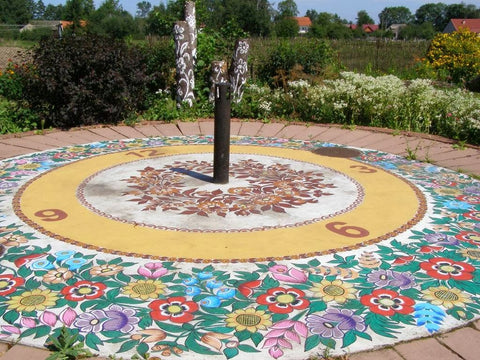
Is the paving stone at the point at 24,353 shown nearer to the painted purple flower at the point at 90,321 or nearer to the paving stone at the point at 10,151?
the painted purple flower at the point at 90,321

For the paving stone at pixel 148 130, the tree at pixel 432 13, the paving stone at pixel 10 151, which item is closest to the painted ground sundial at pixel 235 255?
the paving stone at pixel 10 151

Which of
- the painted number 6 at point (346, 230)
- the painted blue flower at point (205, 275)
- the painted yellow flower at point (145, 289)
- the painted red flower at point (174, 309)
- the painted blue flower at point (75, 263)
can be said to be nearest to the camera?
the painted red flower at point (174, 309)

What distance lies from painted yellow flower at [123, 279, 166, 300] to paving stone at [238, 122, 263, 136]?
16.4 feet

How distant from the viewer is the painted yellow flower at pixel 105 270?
132 inches

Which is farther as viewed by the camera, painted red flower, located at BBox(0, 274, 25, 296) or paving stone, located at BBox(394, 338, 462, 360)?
painted red flower, located at BBox(0, 274, 25, 296)

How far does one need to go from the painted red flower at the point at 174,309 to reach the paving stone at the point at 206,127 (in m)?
5.15

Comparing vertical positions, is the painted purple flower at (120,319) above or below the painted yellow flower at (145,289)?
below

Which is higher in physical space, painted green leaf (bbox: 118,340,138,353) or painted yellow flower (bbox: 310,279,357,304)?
painted yellow flower (bbox: 310,279,357,304)

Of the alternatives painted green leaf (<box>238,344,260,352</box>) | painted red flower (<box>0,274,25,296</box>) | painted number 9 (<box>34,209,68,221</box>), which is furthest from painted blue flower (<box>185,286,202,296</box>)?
painted number 9 (<box>34,209,68,221</box>)

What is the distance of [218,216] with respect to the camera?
4469 mm

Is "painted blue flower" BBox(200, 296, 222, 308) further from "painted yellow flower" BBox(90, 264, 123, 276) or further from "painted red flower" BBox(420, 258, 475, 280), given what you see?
"painted red flower" BBox(420, 258, 475, 280)

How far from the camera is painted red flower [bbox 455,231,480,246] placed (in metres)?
4.01

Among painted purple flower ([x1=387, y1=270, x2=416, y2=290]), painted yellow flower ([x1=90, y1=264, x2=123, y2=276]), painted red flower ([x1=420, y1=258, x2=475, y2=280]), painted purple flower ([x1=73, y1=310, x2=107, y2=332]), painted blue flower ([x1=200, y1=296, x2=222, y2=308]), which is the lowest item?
painted purple flower ([x1=73, y1=310, x2=107, y2=332])

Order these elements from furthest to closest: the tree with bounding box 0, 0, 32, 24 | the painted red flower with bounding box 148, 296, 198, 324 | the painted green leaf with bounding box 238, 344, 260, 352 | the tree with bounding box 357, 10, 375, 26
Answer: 1. the tree with bounding box 357, 10, 375, 26
2. the tree with bounding box 0, 0, 32, 24
3. the painted red flower with bounding box 148, 296, 198, 324
4. the painted green leaf with bounding box 238, 344, 260, 352
